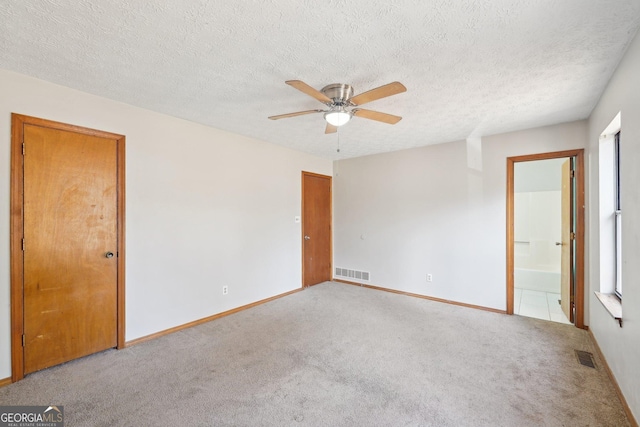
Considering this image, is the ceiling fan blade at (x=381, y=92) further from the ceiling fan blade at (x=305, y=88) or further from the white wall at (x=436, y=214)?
the white wall at (x=436, y=214)

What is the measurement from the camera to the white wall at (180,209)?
2246 millimetres

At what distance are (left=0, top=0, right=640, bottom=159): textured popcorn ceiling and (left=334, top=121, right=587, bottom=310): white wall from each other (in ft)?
3.67

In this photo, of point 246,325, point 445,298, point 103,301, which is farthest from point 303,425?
point 445,298

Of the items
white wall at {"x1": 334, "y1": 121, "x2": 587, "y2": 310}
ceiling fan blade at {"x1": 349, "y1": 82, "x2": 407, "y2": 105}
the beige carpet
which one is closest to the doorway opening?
white wall at {"x1": 334, "y1": 121, "x2": 587, "y2": 310}

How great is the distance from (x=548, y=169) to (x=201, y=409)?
6.22m

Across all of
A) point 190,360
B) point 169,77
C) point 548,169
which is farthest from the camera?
point 548,169

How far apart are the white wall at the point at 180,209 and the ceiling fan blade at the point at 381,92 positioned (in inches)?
82.9

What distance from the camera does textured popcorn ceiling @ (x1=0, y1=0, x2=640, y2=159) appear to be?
1.44 m

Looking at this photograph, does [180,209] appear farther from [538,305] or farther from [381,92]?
[538,305]

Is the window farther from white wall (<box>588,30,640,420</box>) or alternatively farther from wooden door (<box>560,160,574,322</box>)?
wooden door (<box>560,160,574,322</box>)

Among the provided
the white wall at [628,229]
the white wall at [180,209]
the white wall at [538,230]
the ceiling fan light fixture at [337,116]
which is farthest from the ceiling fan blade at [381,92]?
the white wall at [538,230]

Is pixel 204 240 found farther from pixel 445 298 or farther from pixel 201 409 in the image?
pixel 445 298

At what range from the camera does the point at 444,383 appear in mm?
2143
